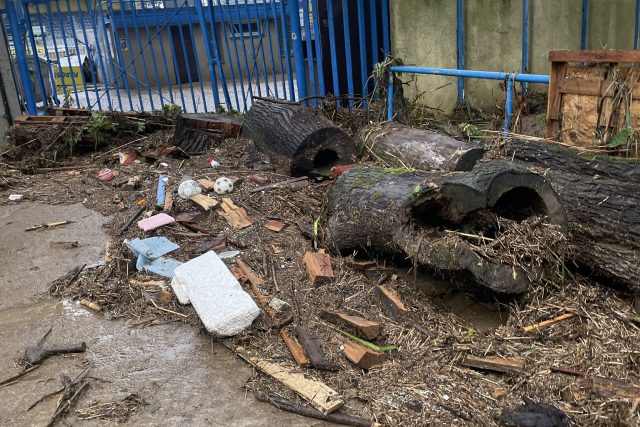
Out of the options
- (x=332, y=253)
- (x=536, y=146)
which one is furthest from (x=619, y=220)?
(x=332, y=253)

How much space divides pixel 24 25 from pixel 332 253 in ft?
24.0

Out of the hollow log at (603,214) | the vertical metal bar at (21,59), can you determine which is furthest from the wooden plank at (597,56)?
the vertical metal bar at (21,59)

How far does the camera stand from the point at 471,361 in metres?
3.10

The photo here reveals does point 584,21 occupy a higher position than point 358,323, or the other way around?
point 584,21

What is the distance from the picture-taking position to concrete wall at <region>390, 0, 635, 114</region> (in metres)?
7.96

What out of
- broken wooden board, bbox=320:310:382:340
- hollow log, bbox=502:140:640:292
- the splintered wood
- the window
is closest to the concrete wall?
the window

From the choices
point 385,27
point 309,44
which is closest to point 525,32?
point 385,27

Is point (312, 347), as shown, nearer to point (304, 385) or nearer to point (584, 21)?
point (304, 385)

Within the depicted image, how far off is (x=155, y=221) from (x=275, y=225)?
1.01m

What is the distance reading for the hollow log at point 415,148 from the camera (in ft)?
17.3

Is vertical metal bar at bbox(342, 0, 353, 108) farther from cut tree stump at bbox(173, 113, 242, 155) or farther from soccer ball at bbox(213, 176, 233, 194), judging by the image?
soccer ball at bbox(213, 176, 233, 194)

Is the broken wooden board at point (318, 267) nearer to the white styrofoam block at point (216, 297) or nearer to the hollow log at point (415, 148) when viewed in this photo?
the white styrofoam block at point (216, 297)

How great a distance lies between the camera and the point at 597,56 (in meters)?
4.66

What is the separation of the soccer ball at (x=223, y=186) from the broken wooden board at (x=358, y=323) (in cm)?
225
